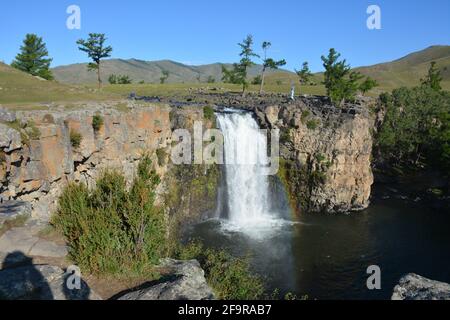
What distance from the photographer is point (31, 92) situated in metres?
28.1

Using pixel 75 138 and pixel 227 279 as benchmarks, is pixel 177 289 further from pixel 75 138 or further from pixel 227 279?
pixel 75 138

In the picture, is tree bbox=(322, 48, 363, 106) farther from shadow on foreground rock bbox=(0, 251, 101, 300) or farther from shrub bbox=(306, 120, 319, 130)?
shadow on foreground rock bbox=(0, 251, 101, 300)

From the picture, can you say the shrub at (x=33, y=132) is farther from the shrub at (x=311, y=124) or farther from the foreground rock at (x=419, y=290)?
the shrub at (x=311, y=124)

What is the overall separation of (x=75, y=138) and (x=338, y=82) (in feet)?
120

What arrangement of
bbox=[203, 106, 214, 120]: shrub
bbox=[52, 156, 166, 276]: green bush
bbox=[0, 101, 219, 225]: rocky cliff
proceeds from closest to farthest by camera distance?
bbox=[52, 156, 166, 276]: green bush → bbox=[0, 101, 219, 225]: rocky cliff → bbox=[203, 106, 214, 120]: shrub

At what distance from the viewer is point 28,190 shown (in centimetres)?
1722

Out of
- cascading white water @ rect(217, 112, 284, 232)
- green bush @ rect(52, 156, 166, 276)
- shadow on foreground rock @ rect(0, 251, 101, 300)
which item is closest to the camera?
shadow on foreground rock @ rect(0, 251, 101, 300)

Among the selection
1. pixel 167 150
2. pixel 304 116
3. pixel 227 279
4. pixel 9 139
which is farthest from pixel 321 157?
pixel 9 139

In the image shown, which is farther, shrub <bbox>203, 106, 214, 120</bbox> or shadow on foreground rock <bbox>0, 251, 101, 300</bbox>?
shrub <bbox>203, 106, 214, 120</bbox>

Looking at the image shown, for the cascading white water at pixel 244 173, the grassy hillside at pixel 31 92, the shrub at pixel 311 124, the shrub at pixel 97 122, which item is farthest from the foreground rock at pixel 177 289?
A: the shrub at pixel 311 124

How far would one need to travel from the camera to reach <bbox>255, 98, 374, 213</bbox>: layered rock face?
132ft

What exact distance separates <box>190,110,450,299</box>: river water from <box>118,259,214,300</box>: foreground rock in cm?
1559

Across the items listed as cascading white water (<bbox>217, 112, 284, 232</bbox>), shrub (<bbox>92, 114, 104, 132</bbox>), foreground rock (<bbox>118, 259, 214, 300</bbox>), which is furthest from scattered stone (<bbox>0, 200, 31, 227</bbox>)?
cascading white water (<bbox>217, 112, 284, 232</bbox>)

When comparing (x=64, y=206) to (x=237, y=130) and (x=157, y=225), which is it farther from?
(x=237, y=130)
